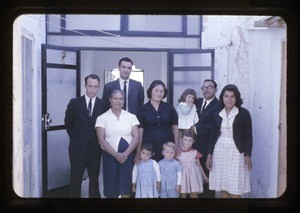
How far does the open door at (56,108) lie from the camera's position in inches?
138

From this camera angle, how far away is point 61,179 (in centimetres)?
369

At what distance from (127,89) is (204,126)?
65cm

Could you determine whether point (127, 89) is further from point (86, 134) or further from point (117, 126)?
point (86, 134)

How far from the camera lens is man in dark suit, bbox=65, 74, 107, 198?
3.16 meters

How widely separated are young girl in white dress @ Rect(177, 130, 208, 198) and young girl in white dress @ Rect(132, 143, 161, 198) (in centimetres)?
20

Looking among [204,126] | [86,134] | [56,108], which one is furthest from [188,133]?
[56,108]

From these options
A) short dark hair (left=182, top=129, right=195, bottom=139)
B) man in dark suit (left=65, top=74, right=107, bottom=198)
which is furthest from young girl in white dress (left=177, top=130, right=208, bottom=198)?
man in dark suit (left=65, top=74, right=107, bottom=198)

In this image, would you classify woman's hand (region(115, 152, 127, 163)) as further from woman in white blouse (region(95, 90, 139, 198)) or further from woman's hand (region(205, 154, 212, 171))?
woman's hand (region(205, 154, 212, 171))

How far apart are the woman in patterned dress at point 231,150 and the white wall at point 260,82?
1.48 feet

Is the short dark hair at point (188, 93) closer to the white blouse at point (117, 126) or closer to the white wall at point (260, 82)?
the white wall at point (260, 82)
